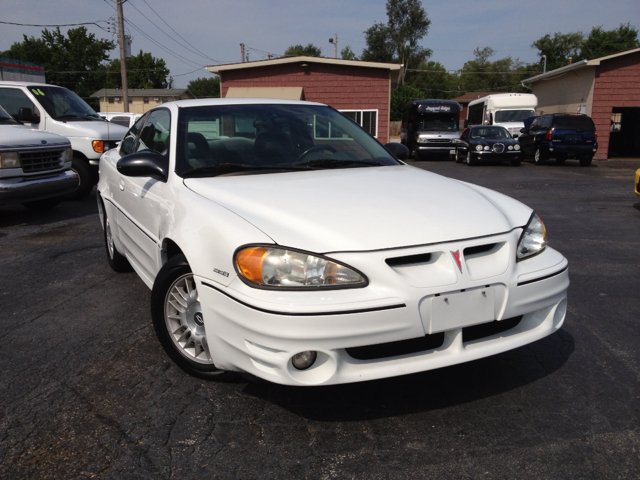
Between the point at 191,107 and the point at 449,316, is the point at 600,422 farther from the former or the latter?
the point at 191,107

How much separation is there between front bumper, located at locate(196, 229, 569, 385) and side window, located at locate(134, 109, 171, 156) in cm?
144

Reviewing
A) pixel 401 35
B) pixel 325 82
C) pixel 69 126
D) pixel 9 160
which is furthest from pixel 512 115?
pixel 401 35

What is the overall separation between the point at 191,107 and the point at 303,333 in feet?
7.07

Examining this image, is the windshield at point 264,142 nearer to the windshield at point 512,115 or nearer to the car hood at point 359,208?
the car hood at point 359,208

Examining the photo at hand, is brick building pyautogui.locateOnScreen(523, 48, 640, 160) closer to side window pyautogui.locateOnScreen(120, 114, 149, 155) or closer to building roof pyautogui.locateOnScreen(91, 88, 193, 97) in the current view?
side window pyautogui.locateOnScreen(120, 114, 149, 155)

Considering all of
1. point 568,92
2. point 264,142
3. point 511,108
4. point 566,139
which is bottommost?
point 566,139

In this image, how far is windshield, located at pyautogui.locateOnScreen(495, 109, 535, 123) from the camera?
2608cm

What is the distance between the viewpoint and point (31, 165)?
8164 mm

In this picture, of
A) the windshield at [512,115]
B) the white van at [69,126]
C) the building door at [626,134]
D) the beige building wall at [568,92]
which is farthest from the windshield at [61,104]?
the building door at [626,134]

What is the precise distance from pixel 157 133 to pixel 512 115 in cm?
2487

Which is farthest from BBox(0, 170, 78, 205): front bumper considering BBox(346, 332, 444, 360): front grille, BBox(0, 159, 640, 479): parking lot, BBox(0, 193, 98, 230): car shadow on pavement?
BBox(346, 332, 444, 360): front grille

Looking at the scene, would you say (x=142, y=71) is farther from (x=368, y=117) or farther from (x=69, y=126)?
(x=69, y=126)

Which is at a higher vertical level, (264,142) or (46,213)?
(264,142)

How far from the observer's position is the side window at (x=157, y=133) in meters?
3.75
